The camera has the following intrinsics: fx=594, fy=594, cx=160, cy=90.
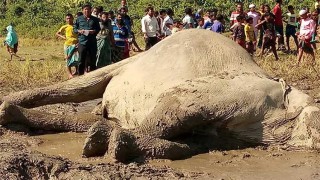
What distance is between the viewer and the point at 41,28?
95.8 ft

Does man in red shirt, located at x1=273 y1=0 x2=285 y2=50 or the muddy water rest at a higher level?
the muddy water

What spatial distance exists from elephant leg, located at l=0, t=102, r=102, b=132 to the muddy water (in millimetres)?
495

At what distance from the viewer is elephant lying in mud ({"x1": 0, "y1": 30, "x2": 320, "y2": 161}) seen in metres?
5.21

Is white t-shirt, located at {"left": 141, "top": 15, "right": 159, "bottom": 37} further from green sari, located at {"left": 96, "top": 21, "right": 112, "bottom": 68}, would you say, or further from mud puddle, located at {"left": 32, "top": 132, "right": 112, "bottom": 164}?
mud puddle, located at {"left": 32, "top": 132, "right": 112, "bottom": 164}

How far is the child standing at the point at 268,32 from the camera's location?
1464 cm

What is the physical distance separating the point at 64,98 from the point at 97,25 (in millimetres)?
4176

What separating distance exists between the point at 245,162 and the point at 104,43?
6233 millimetres

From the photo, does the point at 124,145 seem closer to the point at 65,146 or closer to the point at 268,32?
the point at 65,146

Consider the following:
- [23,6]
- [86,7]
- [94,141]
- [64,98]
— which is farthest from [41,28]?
[94,141]

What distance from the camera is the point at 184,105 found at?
5.37 meters

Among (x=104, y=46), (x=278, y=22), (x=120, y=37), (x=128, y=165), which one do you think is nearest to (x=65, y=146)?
(x=128, y=165)

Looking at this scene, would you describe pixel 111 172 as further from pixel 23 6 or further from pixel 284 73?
pixel 23 6

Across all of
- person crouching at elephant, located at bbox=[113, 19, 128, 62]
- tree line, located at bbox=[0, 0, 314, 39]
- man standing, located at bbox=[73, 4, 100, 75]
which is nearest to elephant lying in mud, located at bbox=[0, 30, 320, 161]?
man standing, located at bbox=[73, 4, 100, 75]

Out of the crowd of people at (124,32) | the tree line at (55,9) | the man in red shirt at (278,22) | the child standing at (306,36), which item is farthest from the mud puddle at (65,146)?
the tree line at (55,9)
